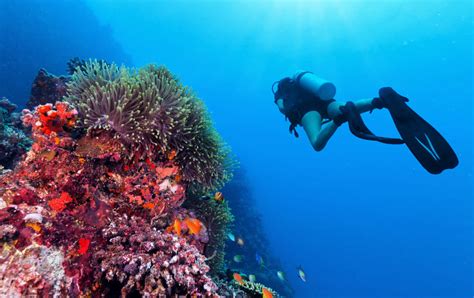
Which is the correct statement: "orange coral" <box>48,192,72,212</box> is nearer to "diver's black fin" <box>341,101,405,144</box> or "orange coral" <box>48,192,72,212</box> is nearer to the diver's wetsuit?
"diver's black fin" <box>341,101,405,144</box>

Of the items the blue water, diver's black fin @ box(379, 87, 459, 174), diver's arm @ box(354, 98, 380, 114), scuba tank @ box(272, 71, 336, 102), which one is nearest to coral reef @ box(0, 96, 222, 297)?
diver's black fin @ box(379, 87, 459, 174)

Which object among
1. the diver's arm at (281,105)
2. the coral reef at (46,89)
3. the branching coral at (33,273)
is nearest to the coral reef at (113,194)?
the branching coral at (33,273)

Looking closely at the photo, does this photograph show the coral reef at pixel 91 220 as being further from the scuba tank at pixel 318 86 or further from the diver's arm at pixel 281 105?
the diver's arm at pixel 281 105

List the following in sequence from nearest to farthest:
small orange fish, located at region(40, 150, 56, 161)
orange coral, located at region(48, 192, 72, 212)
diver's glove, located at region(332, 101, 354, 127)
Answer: orange coral, located at region(48, 192, 72, 212), small orange fish, located at region(40, 150, 56, 161), diver's glove, located at region(332, 101, 354, 127)

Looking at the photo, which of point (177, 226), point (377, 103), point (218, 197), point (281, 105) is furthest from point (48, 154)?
point (377, 103)

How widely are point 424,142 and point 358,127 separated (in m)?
0.99

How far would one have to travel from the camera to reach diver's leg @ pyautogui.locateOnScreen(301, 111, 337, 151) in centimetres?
555

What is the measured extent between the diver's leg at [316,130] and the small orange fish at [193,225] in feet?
9.63

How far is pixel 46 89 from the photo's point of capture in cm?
602

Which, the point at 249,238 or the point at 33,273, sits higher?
the point at 249,238

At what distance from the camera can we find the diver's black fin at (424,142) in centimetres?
410

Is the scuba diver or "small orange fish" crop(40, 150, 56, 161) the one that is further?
the scuba diver

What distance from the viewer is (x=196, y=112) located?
169 inches

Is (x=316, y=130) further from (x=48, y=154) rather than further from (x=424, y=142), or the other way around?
(x=48, y=154)
